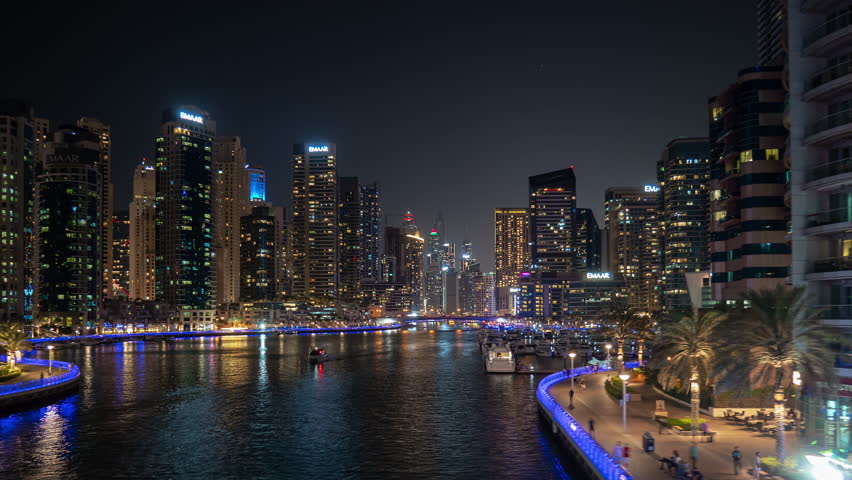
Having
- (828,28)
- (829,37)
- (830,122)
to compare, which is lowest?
(830,122)

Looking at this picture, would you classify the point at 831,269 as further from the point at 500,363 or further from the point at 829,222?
the point at 500,363

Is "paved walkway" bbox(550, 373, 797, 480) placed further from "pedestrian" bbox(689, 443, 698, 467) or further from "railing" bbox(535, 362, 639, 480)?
"railing" bbox(535, 362, 639, 480)

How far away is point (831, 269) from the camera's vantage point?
140 ft

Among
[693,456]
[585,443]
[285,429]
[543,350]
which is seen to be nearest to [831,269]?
[693,456]

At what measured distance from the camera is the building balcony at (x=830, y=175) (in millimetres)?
41562

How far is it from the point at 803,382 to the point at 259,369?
362ft

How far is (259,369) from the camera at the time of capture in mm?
138125

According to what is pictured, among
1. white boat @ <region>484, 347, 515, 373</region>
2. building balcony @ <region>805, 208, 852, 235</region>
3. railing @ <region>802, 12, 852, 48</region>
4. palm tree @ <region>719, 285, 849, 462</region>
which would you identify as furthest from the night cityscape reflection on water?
railing @ <region>802, 12, 852, 48</region>

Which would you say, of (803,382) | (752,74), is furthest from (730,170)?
(803,382)

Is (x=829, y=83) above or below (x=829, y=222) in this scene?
above

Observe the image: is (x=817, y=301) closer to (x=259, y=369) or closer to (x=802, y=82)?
(x=802, y=82)

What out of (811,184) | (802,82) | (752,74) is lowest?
(811,184)

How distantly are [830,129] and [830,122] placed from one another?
1.24 m

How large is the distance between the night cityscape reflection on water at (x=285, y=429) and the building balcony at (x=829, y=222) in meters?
22.5
